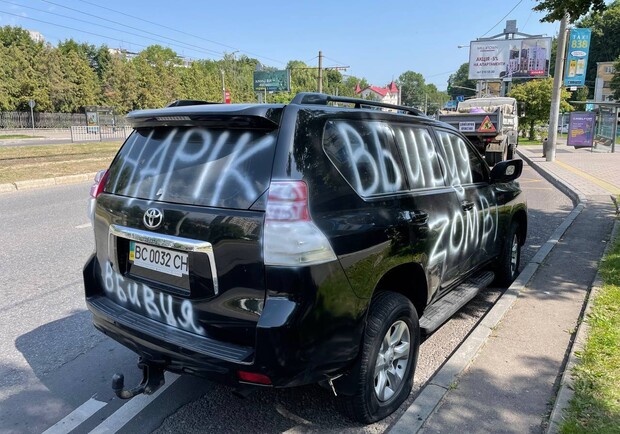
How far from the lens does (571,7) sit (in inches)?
309

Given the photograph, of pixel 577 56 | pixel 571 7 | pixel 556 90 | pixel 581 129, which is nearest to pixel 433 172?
pixel 571 7

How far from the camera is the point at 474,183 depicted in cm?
427

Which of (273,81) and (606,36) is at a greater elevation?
(606,36)

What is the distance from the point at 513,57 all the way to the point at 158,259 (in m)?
49.6

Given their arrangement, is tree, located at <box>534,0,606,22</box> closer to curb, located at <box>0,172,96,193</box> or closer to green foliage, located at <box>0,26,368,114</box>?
curb, located at <box>0,172,96,193</box>

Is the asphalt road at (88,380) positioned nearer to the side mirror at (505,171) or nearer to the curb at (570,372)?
the curb at (570,372)

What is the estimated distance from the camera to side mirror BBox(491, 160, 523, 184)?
4.63 meters

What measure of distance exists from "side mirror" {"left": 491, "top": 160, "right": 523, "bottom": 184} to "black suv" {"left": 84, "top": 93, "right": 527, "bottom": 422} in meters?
1.63

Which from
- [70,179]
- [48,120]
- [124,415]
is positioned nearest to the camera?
[124,415]

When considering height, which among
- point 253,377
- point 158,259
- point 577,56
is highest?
point 577,56

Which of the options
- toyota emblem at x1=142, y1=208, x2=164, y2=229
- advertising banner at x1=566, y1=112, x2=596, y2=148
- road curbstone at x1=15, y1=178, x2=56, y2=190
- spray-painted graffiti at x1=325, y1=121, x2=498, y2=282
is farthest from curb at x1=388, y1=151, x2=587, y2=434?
advertising banner at x1=566, y1=112, x2=596, y2=148

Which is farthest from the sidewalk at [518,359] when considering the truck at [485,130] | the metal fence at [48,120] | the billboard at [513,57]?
the metal fence at [48,120]

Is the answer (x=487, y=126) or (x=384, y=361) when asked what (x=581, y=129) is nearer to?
(x=487, y=126)

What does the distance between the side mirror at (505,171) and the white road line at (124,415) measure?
3.48 metres
